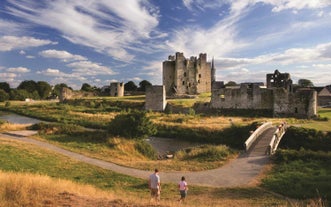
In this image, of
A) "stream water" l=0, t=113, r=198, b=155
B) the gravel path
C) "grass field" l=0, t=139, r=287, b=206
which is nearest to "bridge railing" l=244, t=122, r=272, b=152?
the gravel path

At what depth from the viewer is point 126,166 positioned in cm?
1659

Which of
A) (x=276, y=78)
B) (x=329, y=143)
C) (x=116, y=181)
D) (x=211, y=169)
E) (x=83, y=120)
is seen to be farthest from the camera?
(x=276, y=78)

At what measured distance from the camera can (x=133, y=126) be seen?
2509cm

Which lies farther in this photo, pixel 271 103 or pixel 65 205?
pixel 271 103

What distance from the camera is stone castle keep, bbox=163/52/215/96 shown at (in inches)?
2258

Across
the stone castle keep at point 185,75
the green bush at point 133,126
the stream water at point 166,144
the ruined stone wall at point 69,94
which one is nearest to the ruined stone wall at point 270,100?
the stone castle keep at point 185,75

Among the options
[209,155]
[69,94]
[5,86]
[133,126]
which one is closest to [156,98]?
[133,126]

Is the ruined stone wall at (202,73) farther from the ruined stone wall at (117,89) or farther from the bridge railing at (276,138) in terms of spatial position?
the bridge railing at (276,138)

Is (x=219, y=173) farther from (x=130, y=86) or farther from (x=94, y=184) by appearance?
(x=130, y=86)

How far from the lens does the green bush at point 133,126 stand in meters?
25.0

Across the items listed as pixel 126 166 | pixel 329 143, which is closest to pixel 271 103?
pixel 329 143

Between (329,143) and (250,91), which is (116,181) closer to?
(329,143)

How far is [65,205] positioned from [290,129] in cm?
2370

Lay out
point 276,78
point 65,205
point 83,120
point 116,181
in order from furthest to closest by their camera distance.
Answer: point 276,78, point 83,120, point 116,181, point 65,205
